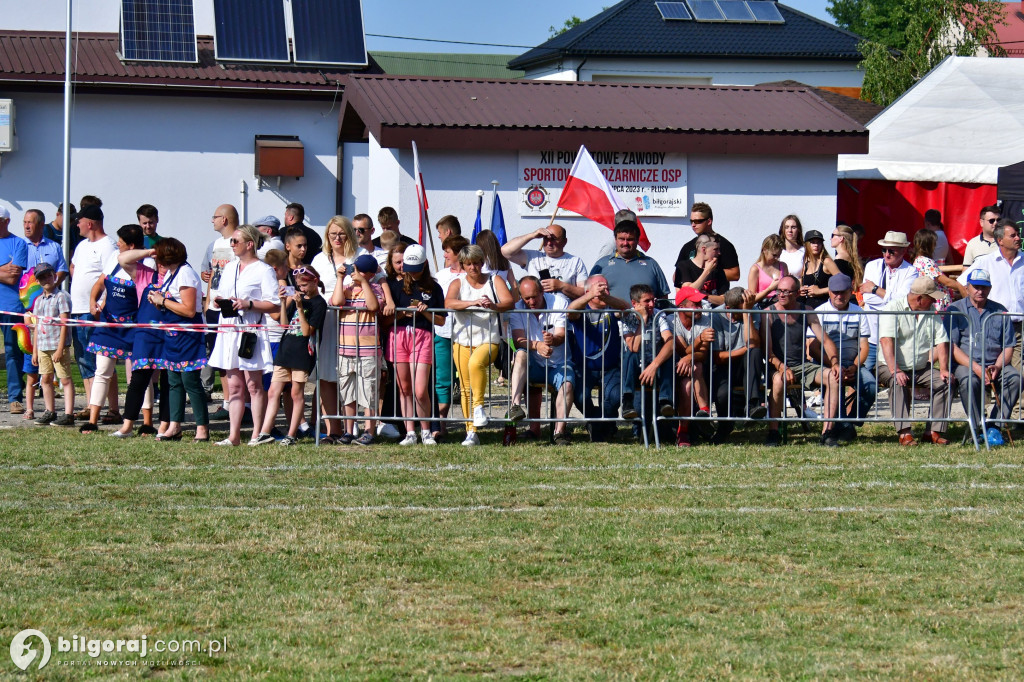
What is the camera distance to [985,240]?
586 inches

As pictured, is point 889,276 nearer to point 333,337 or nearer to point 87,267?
point 333,337

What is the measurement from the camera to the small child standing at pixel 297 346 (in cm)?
1071

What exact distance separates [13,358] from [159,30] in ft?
36.0

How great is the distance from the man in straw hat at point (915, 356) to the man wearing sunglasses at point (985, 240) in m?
3.73

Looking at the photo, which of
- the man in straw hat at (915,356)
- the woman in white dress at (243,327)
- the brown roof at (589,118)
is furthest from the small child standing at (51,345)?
the man in straw hat at (915,356)

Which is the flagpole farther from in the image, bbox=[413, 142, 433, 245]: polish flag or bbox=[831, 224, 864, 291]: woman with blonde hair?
bbox=[831, 224, 864, 291]: woman with blonde hair

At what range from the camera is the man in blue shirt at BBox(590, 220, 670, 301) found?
11.5 metres

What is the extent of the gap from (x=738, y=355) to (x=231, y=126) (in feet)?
51.9

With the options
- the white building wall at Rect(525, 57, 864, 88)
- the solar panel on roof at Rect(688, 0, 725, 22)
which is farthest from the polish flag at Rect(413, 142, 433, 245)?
the solar panel on roof at Rect(688, 0, 725, 22)

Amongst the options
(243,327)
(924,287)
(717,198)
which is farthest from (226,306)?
(717,198)

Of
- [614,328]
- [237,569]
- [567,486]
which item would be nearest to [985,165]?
[614,328]

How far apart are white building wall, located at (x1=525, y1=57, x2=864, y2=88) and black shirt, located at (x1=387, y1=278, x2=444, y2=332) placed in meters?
36.1

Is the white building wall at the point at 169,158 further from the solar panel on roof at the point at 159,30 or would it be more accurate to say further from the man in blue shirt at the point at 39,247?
the man in blue shirt at the point at 39,247

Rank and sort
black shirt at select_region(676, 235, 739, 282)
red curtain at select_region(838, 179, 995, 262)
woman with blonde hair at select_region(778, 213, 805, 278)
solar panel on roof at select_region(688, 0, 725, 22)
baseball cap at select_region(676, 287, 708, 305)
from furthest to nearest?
solar panel on roof at select_region(688, 0, 725, 22) → red curtain at select_region(838, 179, 995, 262) → woman with blonde hair at select_region(778, 213, 805, 278) → black shirt at select_region(676, 235, 739, 282) → baseball cap at select_region(676, 287, 708, 305)
